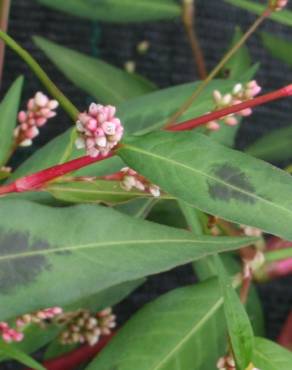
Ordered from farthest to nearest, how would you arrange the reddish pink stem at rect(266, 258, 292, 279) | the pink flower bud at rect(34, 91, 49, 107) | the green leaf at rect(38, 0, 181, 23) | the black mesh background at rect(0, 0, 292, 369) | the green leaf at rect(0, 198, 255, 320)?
1. the black mesh background at rect(0, 0, 292, 369)
2. the green leaf at rect(38, 0, 181, 23)
3. the reddish pink stem at rect(266, 258, 292, 279)
4. the pink flower bud at rect(34, 91, 49, 107)
5. the green leaf at rect(0, 198, 255, 320)

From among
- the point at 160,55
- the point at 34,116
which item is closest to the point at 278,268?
the point at 34,116

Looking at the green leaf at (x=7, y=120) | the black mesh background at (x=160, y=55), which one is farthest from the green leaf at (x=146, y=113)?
the black mesh background at (x=160, y=55)

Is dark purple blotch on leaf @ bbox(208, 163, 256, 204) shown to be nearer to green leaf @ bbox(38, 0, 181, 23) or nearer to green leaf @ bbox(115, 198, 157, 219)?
green leaf @ bbox(115, 198, 157, 219)

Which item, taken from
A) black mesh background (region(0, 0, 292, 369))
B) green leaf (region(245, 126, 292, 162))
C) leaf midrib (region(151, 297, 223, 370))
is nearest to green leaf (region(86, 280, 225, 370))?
leaf midrib (region(151, 297, 223, 370))

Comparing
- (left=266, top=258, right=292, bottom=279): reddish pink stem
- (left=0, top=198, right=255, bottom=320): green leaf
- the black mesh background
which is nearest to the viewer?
(left=0, top=198, right=255, bottom=320): green leaf

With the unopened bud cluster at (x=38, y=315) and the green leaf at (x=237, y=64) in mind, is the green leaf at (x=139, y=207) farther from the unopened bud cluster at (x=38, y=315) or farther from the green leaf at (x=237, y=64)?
the green leaf at (x=237, y=64)

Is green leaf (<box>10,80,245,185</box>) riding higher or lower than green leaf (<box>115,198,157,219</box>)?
higher

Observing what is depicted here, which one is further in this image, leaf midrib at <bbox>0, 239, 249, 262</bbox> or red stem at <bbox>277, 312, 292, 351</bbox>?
red stem at <bbox>277, 312, 292, 351</bbox>
